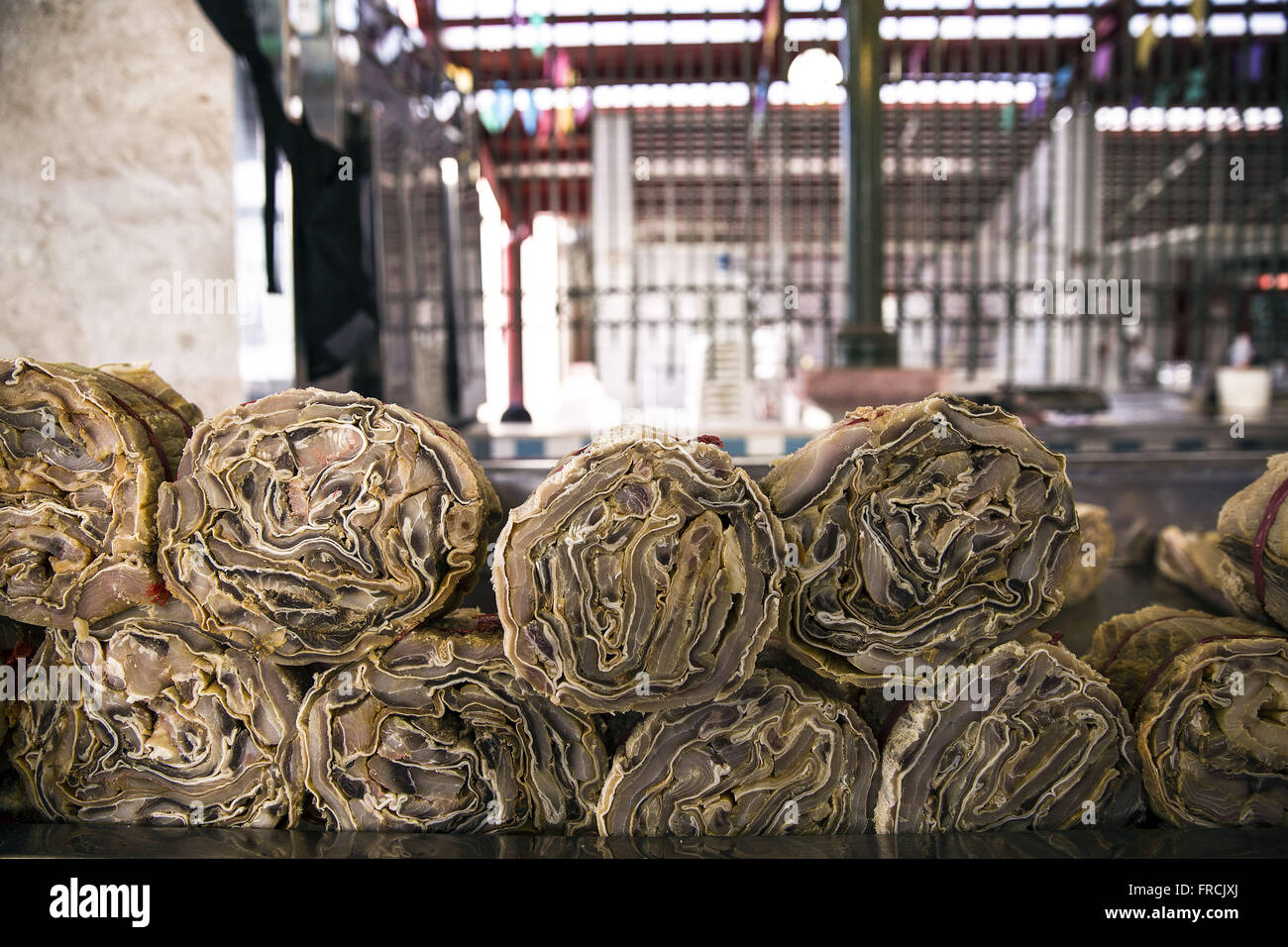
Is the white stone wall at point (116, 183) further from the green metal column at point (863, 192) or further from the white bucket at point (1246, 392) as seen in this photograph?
the white bucket at point (1246, 392)

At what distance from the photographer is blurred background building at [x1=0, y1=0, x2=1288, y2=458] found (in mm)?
2947

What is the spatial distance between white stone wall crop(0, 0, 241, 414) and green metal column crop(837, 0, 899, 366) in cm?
235

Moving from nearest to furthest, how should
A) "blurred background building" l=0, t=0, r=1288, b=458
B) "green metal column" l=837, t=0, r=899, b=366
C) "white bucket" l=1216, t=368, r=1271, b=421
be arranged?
"blurred background building" l=0, t=0, r=1288, b=458 < "green metal column" l=837, t=0, r=899, b=366 < "white bucket" l=1216, t=368, r=1271, b=421

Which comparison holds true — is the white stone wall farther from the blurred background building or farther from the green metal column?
the green metal column

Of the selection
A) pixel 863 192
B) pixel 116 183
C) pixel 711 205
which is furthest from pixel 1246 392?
pixel 116 183

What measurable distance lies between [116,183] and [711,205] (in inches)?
173

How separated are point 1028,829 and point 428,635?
0.85 meters

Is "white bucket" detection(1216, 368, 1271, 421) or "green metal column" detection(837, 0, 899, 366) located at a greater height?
"green metal column" detection(837, 0, 899, 366)

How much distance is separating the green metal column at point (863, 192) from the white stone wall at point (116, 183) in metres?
2.35

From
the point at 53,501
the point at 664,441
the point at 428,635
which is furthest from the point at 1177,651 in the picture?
the point at 53,501

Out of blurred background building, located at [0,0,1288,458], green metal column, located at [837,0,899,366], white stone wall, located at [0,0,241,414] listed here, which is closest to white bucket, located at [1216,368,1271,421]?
blurred background building, located at [0,0,1288,458]

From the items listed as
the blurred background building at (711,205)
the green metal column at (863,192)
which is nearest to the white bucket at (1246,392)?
the blurred background building at (711,205)

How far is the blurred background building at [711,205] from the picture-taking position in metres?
2.95

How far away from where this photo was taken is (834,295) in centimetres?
1078
